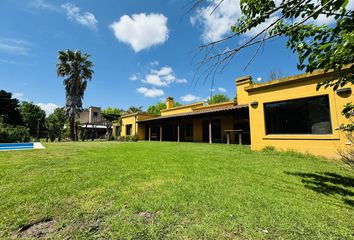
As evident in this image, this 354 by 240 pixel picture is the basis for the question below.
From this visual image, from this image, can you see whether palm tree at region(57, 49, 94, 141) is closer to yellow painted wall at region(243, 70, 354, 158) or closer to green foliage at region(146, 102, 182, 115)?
yellow painted wall at region(243, 70, 354, 158)

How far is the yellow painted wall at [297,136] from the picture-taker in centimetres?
740

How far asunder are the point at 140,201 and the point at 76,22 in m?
12.0

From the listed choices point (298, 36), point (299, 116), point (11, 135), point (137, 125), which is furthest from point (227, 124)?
point (11, 135)

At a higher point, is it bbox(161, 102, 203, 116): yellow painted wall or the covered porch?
bbox(161, 102, 203, 116): yellow painted wall

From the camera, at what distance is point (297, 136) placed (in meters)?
8.55

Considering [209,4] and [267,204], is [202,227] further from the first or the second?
[209,4]

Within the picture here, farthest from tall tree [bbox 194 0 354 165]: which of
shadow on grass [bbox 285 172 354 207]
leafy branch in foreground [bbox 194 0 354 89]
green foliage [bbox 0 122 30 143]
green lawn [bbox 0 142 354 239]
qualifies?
green foliage [bbox 0 122 30 143]

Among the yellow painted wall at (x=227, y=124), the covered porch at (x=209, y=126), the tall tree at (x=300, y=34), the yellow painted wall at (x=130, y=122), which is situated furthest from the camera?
the yellow painted wall at (x=130, y=122)

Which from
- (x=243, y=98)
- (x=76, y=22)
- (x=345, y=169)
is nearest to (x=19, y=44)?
(x=76, y=22)

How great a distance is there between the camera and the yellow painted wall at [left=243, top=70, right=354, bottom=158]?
7.40 m

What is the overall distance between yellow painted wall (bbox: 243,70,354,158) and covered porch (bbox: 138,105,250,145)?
2892mm

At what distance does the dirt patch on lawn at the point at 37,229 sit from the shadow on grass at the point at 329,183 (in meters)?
4.98

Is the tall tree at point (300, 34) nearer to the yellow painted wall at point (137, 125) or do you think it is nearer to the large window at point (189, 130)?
the large window at point (189, 130)

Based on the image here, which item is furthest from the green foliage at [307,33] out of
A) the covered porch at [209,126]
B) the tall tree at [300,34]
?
the covered porch at [209,126]
